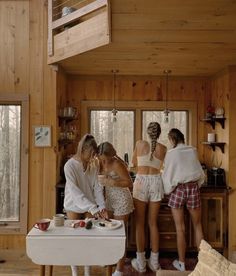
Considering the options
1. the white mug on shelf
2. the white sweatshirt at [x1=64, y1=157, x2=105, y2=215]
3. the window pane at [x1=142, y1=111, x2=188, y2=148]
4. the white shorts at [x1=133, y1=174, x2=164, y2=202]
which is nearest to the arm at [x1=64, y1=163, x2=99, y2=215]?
the white sweatshirt at [x1=64, y1=157, x2=105, y2=215]

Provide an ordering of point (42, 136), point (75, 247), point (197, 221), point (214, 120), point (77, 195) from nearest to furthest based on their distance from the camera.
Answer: point (75, 247) < point (77, 195) < point (197, 221) < point (42, 136) < point (214, 120)

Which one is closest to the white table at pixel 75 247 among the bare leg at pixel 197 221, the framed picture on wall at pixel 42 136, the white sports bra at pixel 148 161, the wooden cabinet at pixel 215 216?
the white sports bra at pixel 148 161

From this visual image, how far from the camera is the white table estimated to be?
233 cm

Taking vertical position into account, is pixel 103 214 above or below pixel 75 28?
below

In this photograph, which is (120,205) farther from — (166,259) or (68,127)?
(68,127)

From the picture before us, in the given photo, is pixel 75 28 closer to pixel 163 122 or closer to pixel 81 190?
pixel 81 190

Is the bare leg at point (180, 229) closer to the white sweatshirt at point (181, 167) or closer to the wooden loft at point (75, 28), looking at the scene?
the white sweatshirt at point (181, 167)

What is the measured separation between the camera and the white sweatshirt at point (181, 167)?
11.1ft

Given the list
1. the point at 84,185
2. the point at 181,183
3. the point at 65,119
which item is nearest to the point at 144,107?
the point at 65,119

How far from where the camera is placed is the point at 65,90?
4289 mm

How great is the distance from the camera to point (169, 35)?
2.73 meters

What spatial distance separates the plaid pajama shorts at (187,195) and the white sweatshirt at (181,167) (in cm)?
6

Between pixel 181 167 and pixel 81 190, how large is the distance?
112 cm

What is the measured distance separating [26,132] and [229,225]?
2.66 m
